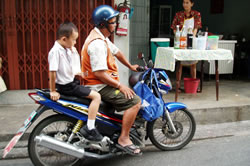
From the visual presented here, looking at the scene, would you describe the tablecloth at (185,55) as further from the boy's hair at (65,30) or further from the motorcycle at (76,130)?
the boy's hair at (65,30)

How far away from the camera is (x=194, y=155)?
3355 millimetres

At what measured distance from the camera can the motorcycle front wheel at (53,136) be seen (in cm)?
274

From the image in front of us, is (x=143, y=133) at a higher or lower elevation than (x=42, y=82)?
lower

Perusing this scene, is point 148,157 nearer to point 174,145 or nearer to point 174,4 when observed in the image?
point 174,145

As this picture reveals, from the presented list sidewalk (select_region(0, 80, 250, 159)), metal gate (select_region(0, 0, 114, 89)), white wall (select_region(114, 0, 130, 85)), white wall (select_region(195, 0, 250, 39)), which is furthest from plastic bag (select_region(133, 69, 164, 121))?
white wall (select_region(195, 0, 250, 39))

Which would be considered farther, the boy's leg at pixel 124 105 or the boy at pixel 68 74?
the boy's leg at pixel 124 105

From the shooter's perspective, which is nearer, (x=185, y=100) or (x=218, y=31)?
(x=185, y=100)

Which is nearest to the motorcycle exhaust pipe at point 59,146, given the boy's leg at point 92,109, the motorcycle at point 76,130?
the motorcycle at point 76,130

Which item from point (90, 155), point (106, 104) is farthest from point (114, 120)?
point (90, 155)

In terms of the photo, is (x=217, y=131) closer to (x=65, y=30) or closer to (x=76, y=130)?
(x=76, y=130)

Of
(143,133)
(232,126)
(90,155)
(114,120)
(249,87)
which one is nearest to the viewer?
(90,155)

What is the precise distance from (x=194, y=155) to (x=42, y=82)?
3.37 metres

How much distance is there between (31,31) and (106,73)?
290cm

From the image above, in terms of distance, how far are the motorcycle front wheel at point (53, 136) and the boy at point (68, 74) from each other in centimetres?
23
